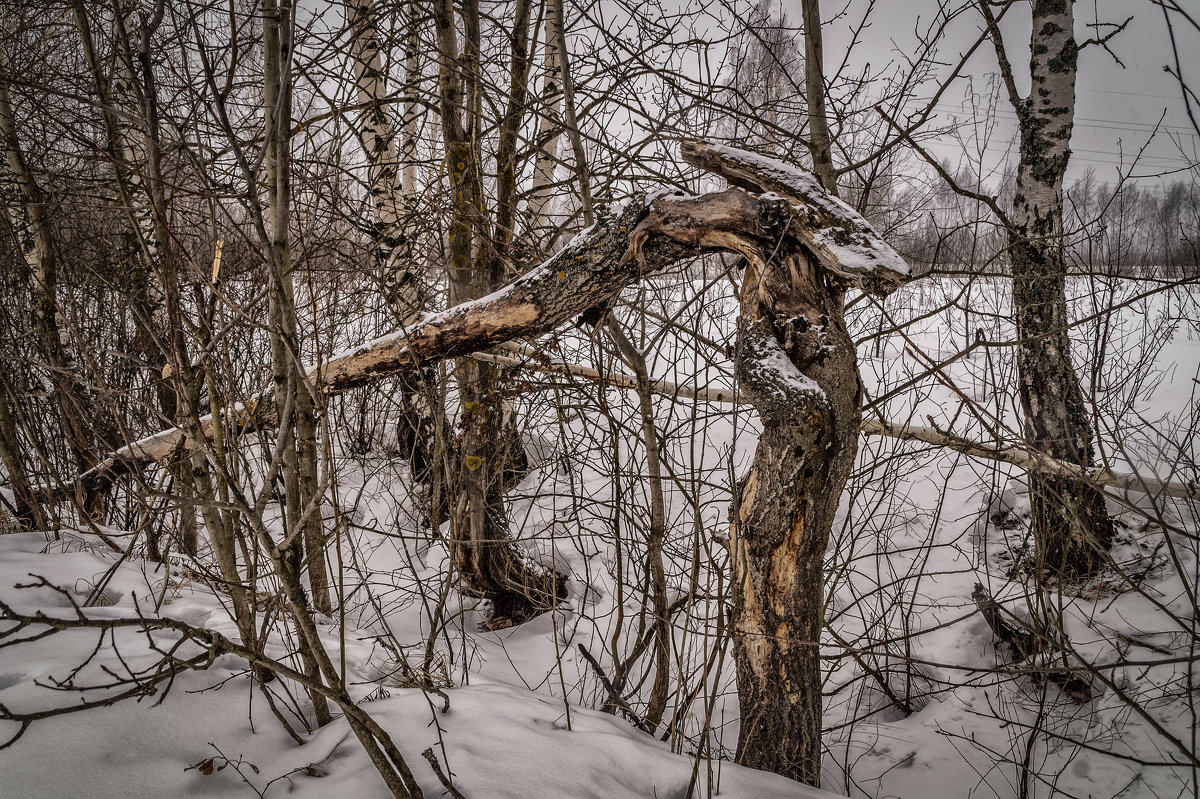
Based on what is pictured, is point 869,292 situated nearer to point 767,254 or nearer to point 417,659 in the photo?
point 767,254

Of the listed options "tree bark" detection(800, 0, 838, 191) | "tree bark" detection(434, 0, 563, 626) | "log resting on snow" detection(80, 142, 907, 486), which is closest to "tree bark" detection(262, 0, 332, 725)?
"log resting on snow" detection(80, 142, 907, 486)

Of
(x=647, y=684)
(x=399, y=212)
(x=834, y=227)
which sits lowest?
(x=647, y=684)

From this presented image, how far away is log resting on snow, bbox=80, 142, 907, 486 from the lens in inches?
62.1

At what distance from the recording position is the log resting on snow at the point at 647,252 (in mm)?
1578

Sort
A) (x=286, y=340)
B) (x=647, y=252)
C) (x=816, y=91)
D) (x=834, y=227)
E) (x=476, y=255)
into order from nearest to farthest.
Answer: (x=286, y=340), (x=834, y=227), (x=647, y=252), (x=816, y=91), (x=476, y=255)

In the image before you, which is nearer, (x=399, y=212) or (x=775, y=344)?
(x=775, y=344)

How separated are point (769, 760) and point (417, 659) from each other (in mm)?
2063

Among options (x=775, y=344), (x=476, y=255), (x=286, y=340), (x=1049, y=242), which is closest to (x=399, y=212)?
(x=476, y=255)

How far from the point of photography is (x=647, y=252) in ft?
6.10

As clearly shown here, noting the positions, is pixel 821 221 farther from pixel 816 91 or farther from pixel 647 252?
pixel 816 91

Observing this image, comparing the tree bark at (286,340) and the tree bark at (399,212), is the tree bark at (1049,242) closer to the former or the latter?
the tree bark at (399,212)

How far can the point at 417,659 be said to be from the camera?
10.4 feet

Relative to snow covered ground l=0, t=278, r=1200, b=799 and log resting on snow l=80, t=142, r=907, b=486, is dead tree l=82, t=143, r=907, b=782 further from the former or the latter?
snow covered ground l=0, t=278, r=1200, b=799

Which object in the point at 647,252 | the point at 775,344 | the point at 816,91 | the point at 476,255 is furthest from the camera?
the point at 476,255
